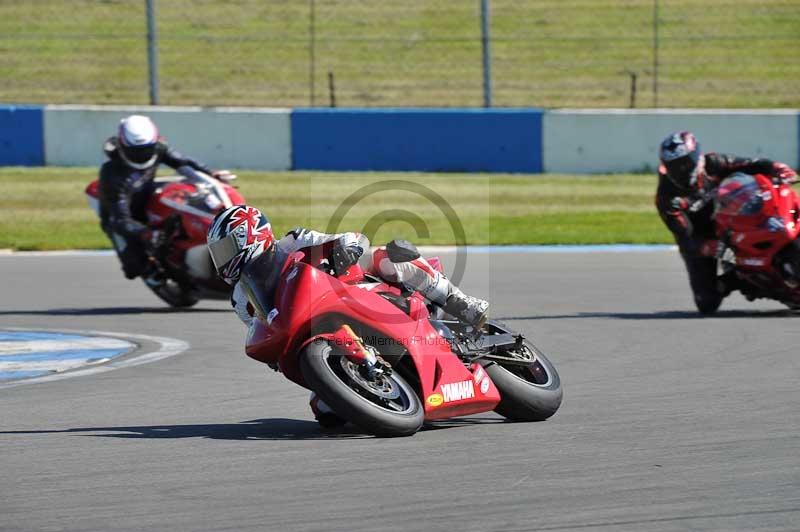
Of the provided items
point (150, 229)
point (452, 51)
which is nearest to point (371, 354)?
point (150, 229)

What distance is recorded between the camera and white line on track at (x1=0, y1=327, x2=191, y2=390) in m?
8.89

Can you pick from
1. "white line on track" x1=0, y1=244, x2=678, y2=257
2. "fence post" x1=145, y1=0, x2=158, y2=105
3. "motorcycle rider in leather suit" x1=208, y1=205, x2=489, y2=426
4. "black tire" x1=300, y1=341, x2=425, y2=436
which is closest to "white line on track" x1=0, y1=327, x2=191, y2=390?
"motorcycle rider in leather suit" x1=208, y1=205, x2=489, y2=426

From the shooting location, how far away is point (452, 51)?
864 inches

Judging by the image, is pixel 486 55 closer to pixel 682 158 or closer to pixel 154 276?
pixel 682 158

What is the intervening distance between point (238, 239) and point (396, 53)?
1591 cm

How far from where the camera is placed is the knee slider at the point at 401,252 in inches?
268

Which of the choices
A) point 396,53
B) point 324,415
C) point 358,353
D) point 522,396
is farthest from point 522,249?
point 358,353

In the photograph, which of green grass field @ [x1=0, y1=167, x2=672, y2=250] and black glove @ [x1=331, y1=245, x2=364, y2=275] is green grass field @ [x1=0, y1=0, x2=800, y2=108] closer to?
green grass field @ [x1=0, y1=167, x2=672, y2=250]

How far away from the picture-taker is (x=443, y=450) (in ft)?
20.9

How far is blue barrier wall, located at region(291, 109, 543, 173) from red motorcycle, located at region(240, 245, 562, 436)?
13068mm

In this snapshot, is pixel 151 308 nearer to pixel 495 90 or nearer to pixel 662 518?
pixel 662 518

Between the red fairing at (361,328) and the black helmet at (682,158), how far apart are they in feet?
16.9

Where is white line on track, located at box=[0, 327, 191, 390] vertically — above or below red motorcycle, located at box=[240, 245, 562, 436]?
below

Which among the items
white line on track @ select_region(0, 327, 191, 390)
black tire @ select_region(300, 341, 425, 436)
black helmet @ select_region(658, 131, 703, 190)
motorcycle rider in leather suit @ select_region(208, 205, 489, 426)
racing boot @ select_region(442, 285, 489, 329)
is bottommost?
white line on track @ select_region(0, 327, 191, 390)
